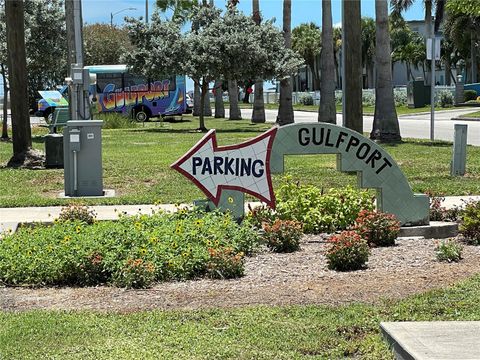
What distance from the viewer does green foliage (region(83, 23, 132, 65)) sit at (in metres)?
66.4

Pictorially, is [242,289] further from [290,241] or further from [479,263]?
[479,263]

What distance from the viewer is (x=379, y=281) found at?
750 cm

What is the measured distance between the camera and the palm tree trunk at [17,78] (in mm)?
18062

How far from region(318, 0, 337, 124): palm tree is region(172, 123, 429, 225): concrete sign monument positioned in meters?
23.0

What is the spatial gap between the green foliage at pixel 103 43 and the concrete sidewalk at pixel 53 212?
54203mm

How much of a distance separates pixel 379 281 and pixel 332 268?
0.74 metres

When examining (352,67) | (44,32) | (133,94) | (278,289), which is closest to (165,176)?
(352,67)

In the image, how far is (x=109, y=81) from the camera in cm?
4566

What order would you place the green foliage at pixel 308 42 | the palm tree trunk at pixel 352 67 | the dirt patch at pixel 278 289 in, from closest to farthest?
the dirt patch at pixel 278 289, the palm tree trunk at pixel 352 67, the green foliage at pixel 308 42

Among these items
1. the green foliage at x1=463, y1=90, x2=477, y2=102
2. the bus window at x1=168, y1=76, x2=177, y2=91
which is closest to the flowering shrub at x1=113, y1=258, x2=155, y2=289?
the bus window at x1=168, y1=76, x2=177, y2=91

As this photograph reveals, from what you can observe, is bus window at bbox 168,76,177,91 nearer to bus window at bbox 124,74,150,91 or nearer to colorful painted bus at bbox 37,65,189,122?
colorful painted bus at bbox 37,65,189,122

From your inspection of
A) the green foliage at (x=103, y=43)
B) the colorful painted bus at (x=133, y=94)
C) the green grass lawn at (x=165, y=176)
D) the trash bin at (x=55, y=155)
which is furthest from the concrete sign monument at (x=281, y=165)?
the green foliage at (x=103, y=43)

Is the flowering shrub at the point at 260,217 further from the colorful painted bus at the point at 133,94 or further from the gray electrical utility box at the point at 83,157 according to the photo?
the colorful painted bus at the point at 133,94

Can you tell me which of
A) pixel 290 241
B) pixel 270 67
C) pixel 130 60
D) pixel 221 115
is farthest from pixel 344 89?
pixel 221 115
